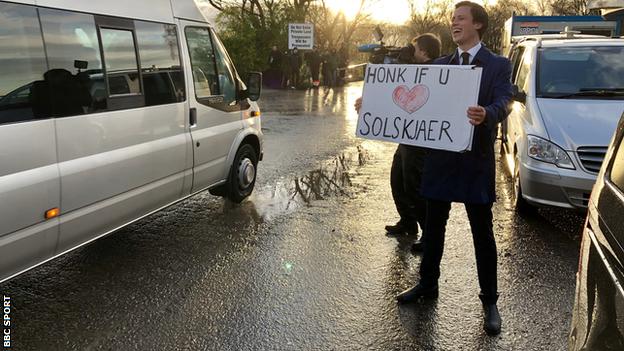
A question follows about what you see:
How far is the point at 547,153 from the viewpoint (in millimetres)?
4977

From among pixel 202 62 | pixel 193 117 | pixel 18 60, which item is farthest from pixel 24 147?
pixel 202 62

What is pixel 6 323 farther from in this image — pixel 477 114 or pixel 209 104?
pixel 477 114

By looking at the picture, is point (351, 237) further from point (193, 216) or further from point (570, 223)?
point (570, 223)

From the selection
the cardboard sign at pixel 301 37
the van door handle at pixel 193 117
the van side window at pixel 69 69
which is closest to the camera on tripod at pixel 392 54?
the van door handle at pixel 193 117

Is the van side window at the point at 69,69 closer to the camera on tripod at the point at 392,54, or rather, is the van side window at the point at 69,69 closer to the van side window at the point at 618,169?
the camera on tripod at the point at 392,54

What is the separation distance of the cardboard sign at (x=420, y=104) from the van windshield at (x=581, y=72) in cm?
296

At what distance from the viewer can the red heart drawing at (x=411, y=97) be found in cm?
339

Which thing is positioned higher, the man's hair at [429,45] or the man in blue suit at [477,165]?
the man's hair at [429,45]

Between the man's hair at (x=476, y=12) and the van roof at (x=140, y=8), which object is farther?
the van roof at (x=140, y=8)

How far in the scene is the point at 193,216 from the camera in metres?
5.71

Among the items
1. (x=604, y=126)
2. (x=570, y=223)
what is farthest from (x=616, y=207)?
(x=570, y=223)

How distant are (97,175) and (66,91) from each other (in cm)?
64

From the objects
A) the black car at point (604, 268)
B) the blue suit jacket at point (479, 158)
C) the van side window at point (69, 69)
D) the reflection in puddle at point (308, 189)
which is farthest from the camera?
the reflection in puddle at point (308, 189)

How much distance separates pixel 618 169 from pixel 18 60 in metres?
3.25
